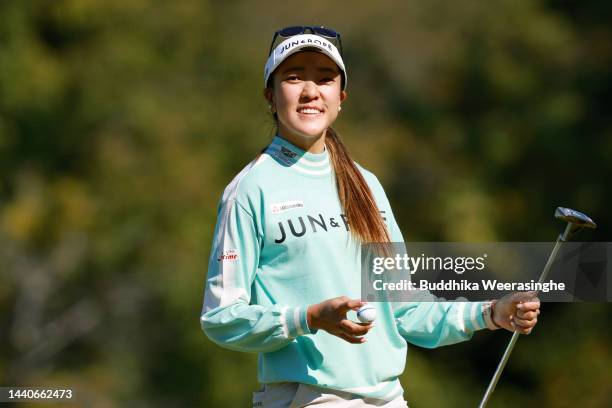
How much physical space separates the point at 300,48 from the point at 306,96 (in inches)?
6.1

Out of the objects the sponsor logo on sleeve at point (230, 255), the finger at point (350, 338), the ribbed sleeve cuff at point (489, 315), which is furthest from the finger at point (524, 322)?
the sponsor logo on sleeve at point (230, 255)

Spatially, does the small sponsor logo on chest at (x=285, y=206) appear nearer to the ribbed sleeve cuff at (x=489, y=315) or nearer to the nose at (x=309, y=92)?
the nose at (x=309, y=92)

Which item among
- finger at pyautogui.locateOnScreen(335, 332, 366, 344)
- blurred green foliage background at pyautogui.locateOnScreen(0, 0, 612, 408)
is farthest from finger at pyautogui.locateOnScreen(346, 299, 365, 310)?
blurred green foliage background at pyautogui.locateOnScreen(0, 0, 612, 408)

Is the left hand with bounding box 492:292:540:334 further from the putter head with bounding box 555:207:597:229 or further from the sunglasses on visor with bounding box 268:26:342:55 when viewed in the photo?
the sunglasses on visor with bounding box 268:26:342:55

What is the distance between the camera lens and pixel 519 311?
4652mm

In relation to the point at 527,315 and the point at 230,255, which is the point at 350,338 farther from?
the point at 527,315

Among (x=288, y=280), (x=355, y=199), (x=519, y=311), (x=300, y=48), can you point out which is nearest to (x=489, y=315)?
(x=519, y=311)

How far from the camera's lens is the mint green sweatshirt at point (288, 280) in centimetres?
449

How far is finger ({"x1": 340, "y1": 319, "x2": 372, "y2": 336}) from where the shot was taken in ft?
13.9

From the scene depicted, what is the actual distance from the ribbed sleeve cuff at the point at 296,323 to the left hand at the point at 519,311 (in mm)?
707

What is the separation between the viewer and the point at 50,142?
2106cm

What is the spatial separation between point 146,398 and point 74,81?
555 centimetres

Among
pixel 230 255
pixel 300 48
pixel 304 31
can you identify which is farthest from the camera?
pixel 304 31

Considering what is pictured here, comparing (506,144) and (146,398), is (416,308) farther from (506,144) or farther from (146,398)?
(506,144)
